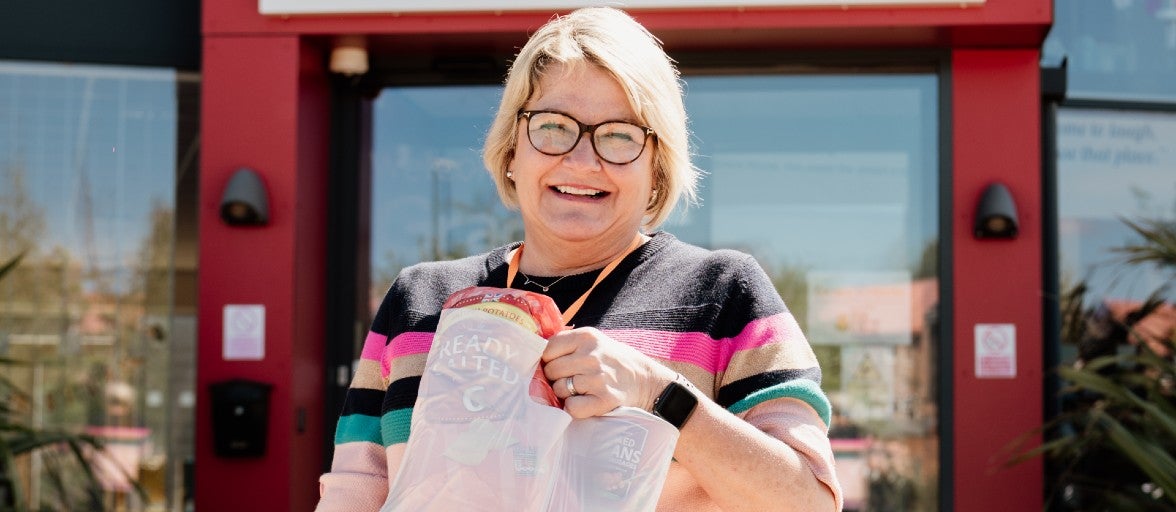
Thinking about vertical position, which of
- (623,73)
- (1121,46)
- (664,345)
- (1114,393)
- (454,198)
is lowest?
(1114,393)

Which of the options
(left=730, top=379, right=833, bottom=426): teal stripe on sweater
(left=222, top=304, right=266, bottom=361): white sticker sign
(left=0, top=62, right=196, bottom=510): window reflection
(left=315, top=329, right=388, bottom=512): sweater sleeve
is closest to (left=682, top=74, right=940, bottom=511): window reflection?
(left=222, top=304, right=266, bottom=361): white sticker sign

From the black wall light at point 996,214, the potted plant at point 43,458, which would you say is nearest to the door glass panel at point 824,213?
the black wall light at point 996,214

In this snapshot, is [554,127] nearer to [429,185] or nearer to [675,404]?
[675,404]

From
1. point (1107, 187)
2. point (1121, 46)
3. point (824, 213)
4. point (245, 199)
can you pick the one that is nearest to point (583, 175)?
point (245, 199)

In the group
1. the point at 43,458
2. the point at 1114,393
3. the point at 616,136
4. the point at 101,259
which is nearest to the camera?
the point at 616,136

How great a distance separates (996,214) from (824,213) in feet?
2.70

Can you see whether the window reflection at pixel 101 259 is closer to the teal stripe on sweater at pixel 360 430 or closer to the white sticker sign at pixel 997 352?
the white sticker sign at pixel 997 352

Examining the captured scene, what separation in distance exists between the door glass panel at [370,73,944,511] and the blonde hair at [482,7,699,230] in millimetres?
3637

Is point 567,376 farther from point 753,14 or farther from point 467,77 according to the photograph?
point 467,77

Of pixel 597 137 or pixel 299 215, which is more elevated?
pixel 299 215

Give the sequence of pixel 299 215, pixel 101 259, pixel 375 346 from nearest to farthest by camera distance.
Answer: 1. pixel 375 346
2. pixel 299 215
3. pixel 101 259

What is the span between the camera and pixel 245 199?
189 inches

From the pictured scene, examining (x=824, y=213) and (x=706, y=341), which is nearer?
(x=706, y=341)

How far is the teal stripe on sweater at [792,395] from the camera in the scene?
55.2 inches
